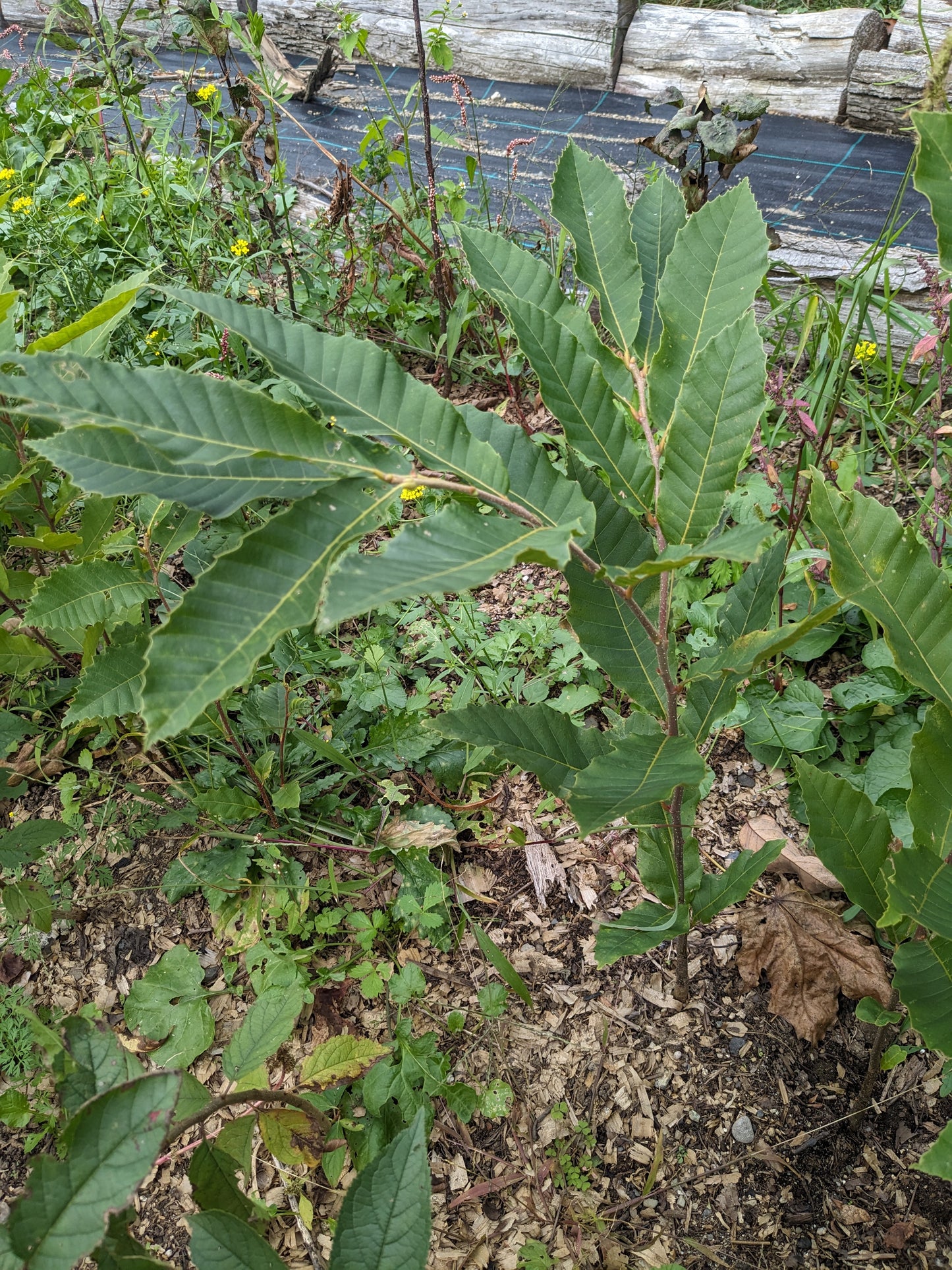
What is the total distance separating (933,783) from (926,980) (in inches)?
9.9

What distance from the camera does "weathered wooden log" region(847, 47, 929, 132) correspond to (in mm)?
4536

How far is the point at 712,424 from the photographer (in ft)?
2.91

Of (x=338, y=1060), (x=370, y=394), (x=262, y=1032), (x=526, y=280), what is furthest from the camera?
(x=338, y=1060)

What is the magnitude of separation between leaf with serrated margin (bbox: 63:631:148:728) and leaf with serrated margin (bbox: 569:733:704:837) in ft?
3.06

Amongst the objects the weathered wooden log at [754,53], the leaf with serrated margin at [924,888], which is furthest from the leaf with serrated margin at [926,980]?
the weathered wooden log at [754,53]

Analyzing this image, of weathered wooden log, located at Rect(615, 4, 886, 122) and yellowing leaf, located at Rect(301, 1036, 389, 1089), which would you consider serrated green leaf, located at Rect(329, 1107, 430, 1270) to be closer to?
yellowing leaf, located at Rect(301, 1036, 389, 1089)

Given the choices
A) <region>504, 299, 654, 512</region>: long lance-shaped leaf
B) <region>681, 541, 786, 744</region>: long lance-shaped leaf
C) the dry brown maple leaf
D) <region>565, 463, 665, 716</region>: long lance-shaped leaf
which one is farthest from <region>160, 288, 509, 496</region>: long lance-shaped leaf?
the dry brown maple leaf

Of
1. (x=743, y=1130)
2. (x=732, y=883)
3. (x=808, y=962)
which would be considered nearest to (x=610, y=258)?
(x=732, y=883)

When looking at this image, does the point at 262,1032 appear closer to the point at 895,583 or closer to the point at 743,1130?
the point at 743,1130

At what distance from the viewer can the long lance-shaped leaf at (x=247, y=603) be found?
0.61 metres

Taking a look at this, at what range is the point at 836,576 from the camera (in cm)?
101

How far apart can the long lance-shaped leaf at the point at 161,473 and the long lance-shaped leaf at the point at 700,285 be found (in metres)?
0.44

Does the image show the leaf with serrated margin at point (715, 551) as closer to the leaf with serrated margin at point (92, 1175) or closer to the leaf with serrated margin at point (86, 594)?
the leaf with serrated margin at point (92, 1175)

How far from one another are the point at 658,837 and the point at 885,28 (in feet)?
19.5
